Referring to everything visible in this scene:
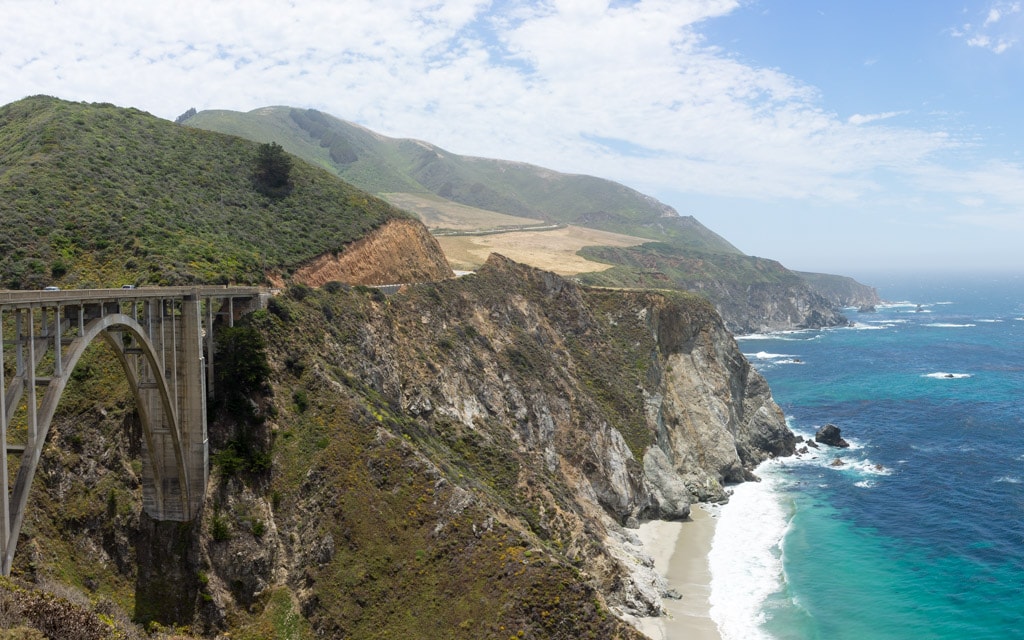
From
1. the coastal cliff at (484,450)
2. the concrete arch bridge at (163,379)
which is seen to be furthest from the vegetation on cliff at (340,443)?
the concrete arch bridge at (163,379)

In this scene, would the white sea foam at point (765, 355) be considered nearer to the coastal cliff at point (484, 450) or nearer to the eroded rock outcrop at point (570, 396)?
the eroded rock outcrop at point (570, 396)

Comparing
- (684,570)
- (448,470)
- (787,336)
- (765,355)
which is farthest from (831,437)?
(787,336)

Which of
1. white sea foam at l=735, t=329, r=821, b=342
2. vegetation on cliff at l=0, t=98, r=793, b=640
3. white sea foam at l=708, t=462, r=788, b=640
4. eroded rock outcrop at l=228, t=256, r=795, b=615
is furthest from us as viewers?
white sea foam at l=735, t=329, r=821, b=342

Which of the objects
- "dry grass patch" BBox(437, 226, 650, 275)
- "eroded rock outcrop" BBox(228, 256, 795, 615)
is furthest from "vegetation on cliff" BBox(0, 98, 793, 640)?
"dry grass patch" BBox(437, 226, 650, 275)

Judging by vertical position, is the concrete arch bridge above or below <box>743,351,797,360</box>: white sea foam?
above

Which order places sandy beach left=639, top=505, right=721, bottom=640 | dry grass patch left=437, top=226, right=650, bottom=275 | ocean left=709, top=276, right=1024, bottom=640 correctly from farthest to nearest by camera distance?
dry grass patch left=437, top=226, right=650, bottom=275 → ocean left=709, top=276, right=1024, bottom=640 → sandy beach left=639, top=505, right=721, bottom=640

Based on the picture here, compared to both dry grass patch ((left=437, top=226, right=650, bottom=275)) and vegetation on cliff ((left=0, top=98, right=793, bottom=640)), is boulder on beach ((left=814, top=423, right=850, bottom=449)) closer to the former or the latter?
vegetation on cliff ((left=0, top=98, right=793, bottom=640))

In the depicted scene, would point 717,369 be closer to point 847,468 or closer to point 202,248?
point 847,468
